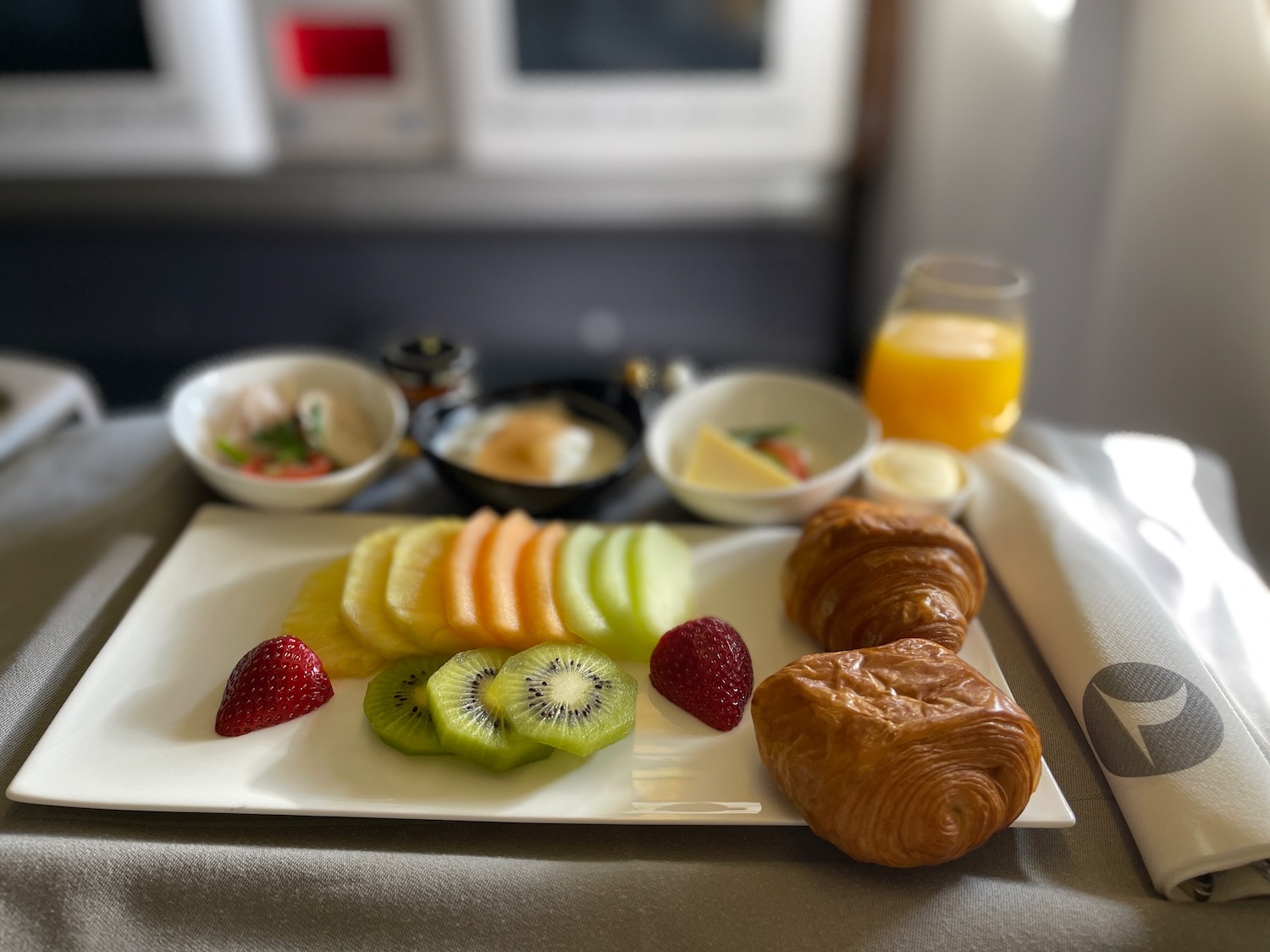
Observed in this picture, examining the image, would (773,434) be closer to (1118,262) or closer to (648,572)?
(648,572)

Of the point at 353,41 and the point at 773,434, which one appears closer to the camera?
the point at 773,434

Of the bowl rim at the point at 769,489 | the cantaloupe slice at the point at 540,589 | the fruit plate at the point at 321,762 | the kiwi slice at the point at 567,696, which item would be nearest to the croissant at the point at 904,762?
the fruit plate at the point at 321,762

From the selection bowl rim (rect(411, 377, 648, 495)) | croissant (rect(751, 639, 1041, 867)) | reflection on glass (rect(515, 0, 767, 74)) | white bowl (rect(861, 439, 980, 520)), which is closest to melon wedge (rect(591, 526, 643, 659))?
bowl rim (rect(411, 377, 648, 495))

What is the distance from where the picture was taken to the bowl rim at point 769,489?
112 centimetres

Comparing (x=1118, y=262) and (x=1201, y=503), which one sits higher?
(x=1118, y=262)

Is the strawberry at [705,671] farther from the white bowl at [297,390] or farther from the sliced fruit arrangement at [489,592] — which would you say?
the white bowl at [297,390]

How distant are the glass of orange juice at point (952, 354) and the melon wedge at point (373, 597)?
27.7 inches

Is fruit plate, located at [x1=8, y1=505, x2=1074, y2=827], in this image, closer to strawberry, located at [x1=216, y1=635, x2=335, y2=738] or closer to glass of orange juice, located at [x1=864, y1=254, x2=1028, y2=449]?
strawberry, located at [x1=216, y1=635, x2=335, y2=738]

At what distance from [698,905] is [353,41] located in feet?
6.62

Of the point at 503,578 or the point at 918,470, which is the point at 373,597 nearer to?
the point at 503,578

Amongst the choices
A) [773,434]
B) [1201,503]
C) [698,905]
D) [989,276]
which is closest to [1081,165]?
[989,276]

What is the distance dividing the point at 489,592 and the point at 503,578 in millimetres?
31

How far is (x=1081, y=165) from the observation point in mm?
1658

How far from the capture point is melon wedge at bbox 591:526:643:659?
943 mm
